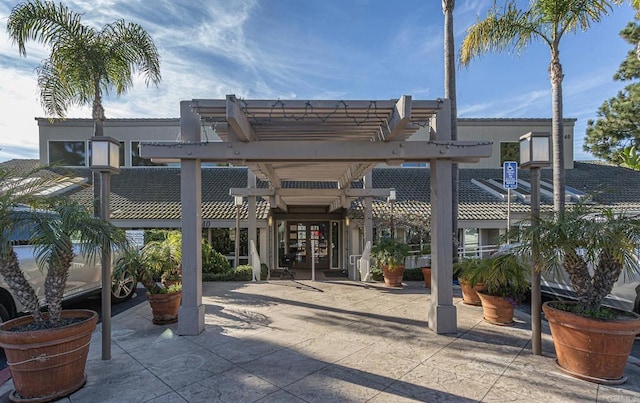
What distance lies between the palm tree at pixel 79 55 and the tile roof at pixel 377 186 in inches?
183

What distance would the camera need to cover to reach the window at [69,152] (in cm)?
1641

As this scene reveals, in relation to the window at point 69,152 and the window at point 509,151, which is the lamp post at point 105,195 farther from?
the window at point 509,151

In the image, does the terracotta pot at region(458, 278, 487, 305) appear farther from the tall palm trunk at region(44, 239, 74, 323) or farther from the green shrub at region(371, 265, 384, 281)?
the tall palm trunk at region(44, 239, 74, 323)

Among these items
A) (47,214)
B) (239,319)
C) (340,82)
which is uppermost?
(340,82)

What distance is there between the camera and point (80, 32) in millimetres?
8094

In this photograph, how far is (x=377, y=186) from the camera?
15.6 m

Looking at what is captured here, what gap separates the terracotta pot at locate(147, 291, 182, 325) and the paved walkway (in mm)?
188

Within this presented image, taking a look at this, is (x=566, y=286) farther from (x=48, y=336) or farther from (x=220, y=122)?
(x=48, y=336)

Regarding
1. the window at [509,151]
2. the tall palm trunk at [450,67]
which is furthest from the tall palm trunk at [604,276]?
the window at [509,151]

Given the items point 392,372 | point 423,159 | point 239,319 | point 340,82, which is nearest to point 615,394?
point 392,372

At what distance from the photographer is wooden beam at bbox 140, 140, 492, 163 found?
16.0ft

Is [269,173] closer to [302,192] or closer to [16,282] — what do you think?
[302,192]

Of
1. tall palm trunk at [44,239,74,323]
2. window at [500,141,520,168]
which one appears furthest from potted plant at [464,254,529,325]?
window at [500,141,520,168]

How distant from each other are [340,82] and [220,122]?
664 cm
